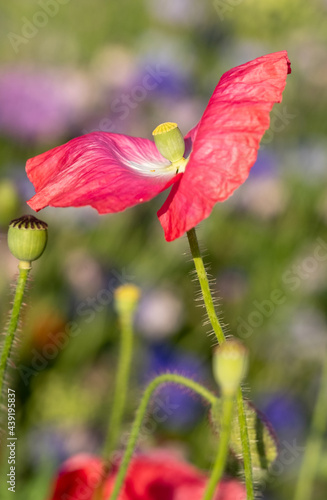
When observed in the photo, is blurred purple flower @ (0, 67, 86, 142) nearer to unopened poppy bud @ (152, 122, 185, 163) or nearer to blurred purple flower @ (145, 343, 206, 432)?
blurred purple flower @ (145, 343, 206, 432)

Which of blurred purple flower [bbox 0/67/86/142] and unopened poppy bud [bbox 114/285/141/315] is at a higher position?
blurred purple flower [bbox 0/67/86/142]

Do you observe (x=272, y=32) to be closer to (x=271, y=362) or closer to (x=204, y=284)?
(x=271, y=362)

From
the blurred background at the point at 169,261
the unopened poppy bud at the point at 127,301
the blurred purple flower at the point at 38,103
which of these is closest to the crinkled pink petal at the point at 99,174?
the unopened poppy bud at the point at 127,301

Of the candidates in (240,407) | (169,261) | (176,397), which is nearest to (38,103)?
(169,261)

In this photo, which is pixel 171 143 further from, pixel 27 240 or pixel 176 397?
pixel 176 397

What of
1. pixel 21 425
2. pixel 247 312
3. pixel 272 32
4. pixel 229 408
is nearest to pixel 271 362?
pixel 247 312

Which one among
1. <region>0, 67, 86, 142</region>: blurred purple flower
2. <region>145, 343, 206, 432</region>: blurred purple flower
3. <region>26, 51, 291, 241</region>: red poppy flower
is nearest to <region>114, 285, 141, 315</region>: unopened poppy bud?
<region>26, 51, 291, 241</region>: red poppy flower
